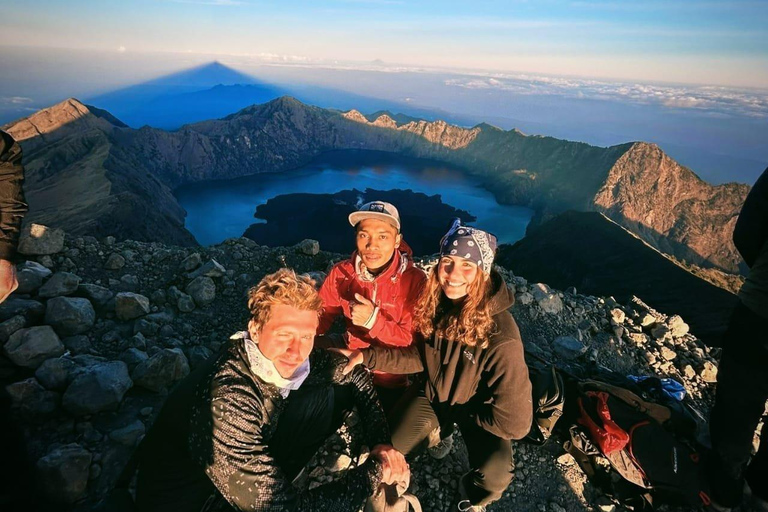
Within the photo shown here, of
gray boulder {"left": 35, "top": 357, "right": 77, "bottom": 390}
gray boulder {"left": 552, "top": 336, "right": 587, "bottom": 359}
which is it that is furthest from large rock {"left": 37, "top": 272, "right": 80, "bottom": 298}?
gray boulder {"left": 552, "top": 336, "right": 587, "bottom": 359}

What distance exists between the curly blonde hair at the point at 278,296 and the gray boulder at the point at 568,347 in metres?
5.38

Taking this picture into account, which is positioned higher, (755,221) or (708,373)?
(755,221)

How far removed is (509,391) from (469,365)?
1.43 feet

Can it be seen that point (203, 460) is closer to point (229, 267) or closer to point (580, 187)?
point (229, 267)

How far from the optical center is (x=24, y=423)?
3549 mm

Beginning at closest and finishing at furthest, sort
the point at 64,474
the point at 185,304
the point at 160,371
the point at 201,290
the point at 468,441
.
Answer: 1. the point at 64,474
2. the point at 468,441
3. the point at 160,371
4. the point at 185,304
5. the point at 201,290

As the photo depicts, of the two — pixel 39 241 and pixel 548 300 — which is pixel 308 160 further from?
pixel 548 300

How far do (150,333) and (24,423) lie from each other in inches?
74.1

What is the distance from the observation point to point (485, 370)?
3463 millimetres

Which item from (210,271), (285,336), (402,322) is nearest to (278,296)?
(285,336)

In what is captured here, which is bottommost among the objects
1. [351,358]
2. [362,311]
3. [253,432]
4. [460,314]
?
[351,358]

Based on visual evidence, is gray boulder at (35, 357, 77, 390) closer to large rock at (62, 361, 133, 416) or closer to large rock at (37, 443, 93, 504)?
large rock at (62, 361, 133, 416)

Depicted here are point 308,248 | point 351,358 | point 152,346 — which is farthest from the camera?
point 308,248

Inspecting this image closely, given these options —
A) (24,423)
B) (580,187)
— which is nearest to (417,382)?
(24,423)
